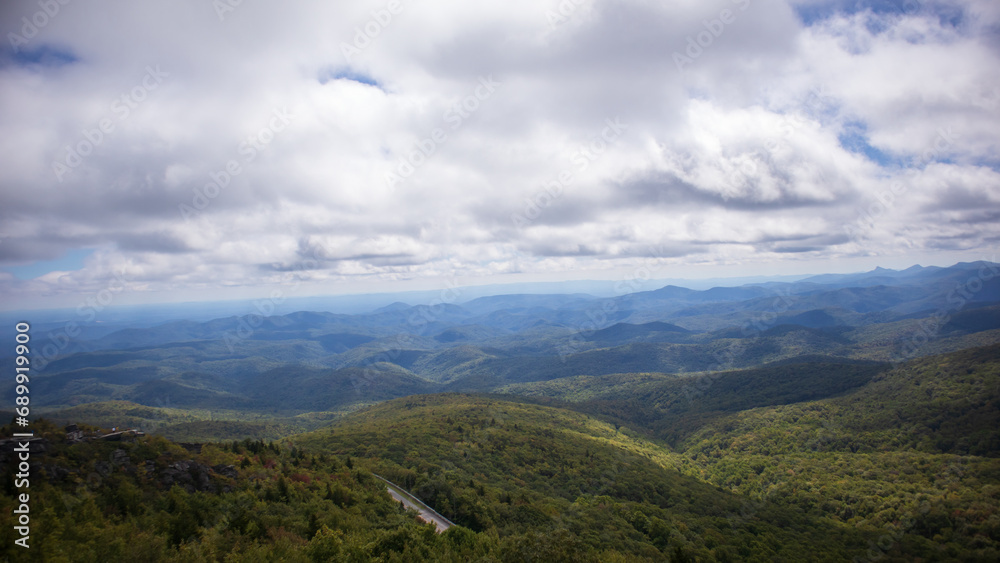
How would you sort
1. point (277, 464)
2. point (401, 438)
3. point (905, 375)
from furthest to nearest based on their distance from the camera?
1. point (905, 375)
2. point (401, 438)
3. point (277, 464)

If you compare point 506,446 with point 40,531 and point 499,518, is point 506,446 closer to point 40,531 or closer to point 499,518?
point 499,518

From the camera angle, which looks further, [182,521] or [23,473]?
[182,521]

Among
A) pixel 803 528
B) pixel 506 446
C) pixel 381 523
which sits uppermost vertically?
pixel 381 523

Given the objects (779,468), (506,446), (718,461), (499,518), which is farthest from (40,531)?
(718,461)

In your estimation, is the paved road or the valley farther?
the paved road

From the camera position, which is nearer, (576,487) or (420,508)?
(420,508)

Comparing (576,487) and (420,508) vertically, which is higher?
(420,508)

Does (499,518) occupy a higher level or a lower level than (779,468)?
higher

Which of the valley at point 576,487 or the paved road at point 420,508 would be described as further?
the paved road at point 420,508
